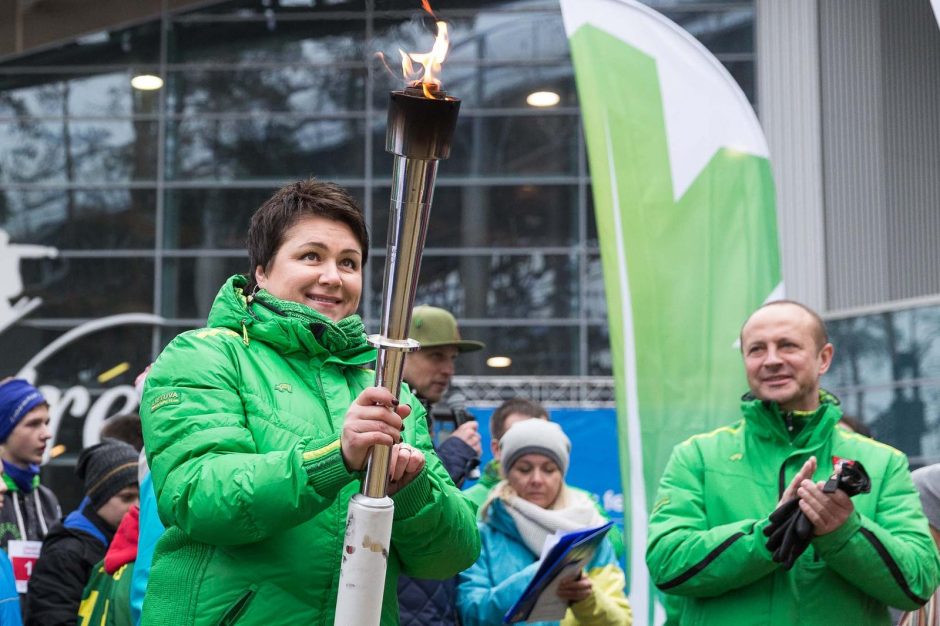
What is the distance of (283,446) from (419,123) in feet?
2.63

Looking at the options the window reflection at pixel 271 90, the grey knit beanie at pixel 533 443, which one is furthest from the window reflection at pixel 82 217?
the grey knit beanie at pixel 533 443

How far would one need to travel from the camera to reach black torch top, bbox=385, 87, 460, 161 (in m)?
2.46

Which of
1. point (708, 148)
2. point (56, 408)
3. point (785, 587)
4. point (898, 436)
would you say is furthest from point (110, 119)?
point (785, 587)

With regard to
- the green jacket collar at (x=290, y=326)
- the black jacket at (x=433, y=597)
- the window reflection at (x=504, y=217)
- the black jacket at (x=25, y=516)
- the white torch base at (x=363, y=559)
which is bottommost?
the black jacket at (x=433, y=597)

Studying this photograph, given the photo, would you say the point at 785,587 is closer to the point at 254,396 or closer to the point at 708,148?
the point at 254,396

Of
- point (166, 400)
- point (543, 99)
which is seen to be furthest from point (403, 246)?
point (543, 99)

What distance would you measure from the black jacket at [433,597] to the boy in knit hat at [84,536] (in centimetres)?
139

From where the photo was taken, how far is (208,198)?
2045cm

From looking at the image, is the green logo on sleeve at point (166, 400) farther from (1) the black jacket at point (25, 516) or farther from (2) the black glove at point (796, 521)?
(1) the black jacket at point (25, 516)

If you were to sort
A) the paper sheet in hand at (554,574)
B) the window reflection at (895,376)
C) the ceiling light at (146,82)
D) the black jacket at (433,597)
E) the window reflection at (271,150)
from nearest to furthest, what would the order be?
the paper sheet in hand at (554,574) → the black jacket at (433,597) → the window reflection at (895,376) → the window reflection at (271,150) → the ceiling light at (146,82)

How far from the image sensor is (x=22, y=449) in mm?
6672

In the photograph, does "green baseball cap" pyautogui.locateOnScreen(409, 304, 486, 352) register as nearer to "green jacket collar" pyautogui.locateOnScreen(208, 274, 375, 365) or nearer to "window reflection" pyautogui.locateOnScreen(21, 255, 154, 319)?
"green jacket collar" pyautogui.locateOnScreen(208, 274, 375, 365)

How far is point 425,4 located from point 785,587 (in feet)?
7.39

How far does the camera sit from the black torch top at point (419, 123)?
8.08ft
